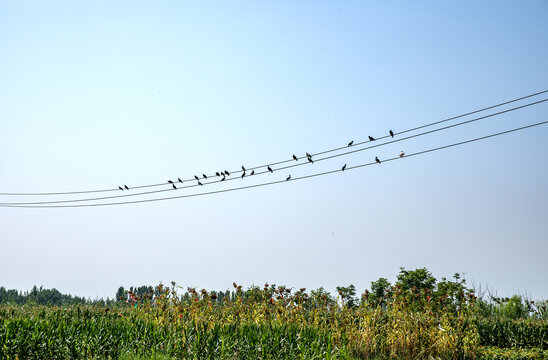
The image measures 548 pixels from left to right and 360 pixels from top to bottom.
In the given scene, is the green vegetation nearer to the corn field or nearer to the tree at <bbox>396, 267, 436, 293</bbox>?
the corn field

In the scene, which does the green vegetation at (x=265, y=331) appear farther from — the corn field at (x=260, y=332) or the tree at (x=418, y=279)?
the tree at (x=418, y=279)

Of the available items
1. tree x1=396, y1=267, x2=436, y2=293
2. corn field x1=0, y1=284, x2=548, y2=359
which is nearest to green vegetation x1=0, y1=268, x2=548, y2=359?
corn field x1=0, y1=284, x2=548, y2=359

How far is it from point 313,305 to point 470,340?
532 centimetres

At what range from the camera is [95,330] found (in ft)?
42.2

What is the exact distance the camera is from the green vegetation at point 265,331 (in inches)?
485

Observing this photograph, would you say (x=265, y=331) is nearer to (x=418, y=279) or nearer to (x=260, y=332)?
(x=260, y=332)

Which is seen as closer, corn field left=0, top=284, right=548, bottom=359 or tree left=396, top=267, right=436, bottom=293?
corn field left=0, top=284, right=548, bottom=359

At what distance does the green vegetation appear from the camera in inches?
485

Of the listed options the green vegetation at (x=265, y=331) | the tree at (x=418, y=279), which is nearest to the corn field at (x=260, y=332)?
the green vegetation at (x=265, y=331)

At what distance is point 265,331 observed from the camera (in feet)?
42.5

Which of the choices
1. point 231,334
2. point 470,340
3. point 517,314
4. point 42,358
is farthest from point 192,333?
point 517,314

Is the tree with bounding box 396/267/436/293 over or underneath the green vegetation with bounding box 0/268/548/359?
over

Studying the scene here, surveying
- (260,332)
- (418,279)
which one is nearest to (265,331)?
(260,332)

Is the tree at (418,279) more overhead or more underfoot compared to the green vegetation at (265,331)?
more overhead
